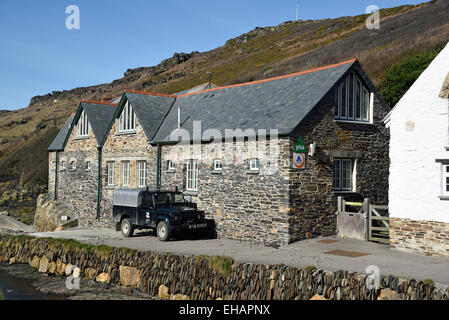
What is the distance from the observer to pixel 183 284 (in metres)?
12.9

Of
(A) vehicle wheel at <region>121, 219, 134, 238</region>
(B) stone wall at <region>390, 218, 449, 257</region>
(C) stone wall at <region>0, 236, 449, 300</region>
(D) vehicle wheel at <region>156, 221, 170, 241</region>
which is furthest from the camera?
A: (A) vehicle wheel at <region>121, 219, 134, 238</region>

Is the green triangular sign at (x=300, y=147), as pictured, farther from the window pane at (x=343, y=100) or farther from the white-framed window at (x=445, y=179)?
the white-framed window at (x=445, y=179)

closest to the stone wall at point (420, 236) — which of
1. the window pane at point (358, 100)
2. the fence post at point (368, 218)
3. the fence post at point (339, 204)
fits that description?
the fence post at point (368, 218)

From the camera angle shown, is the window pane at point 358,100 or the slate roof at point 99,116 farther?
the slate roof at point 99,116

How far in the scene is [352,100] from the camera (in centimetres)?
1792

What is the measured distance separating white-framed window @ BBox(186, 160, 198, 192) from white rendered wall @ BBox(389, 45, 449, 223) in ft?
26.4

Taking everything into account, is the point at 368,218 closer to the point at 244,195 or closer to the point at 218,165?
the point at 244,195

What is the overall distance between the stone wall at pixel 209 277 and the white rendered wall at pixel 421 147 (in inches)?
179

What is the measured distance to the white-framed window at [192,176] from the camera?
19328 millimetres

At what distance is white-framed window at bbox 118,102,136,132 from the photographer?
2294 centimetres

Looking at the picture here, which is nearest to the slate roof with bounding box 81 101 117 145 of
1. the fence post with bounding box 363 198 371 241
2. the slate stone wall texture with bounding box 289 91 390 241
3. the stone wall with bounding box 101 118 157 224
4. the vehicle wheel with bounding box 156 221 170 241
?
the stone wall with bounding box 101 118 157 224

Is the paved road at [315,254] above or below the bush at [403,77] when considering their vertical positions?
below

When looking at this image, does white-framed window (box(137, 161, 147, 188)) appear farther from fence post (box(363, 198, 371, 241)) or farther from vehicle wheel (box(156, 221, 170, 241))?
fence post (box(363, 198, 371, 241))
